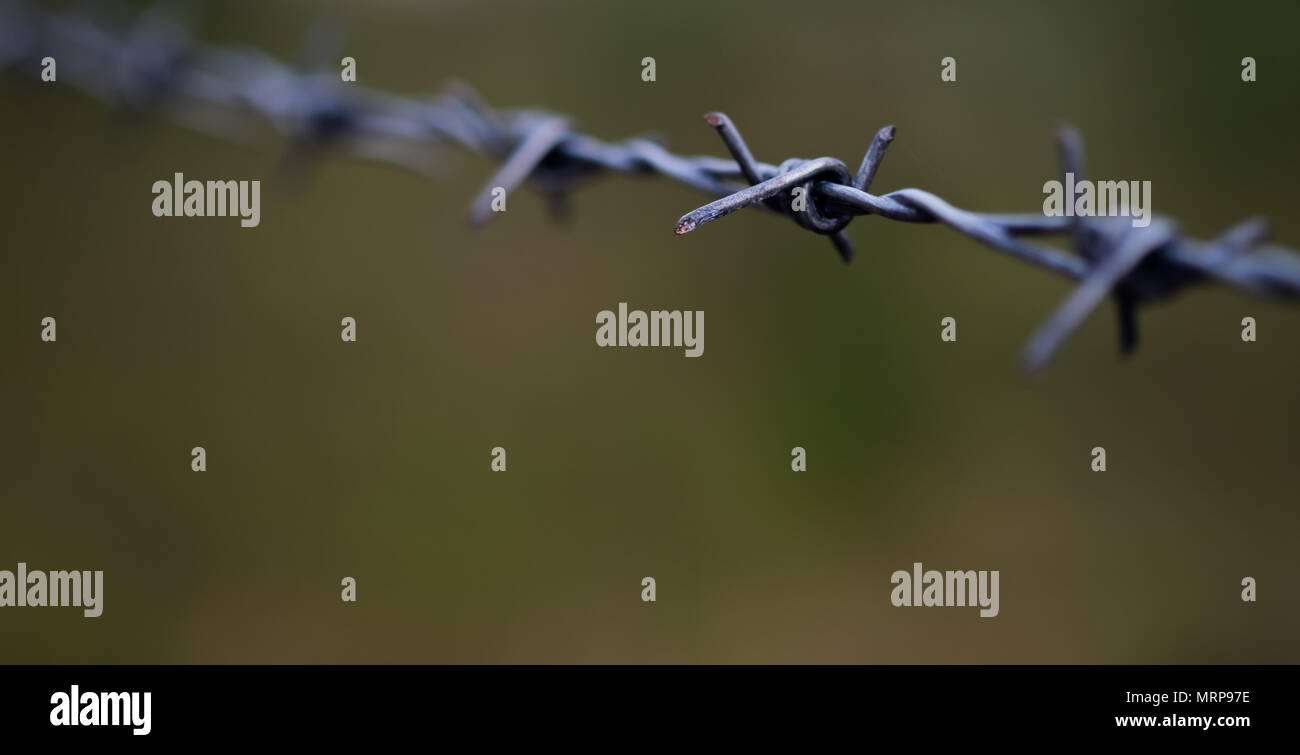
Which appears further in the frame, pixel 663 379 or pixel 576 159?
pixel 663 379

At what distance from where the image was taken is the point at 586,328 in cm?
295

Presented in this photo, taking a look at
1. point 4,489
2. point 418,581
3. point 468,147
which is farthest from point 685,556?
point 4,489

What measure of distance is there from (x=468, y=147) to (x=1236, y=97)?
3074 millimetres

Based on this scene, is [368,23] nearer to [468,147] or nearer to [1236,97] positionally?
[468,147]

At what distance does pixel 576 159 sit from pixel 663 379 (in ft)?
5.99

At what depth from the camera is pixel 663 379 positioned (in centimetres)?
292

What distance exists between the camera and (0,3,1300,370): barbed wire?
29.0 inches

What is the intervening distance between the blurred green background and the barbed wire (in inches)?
36.4

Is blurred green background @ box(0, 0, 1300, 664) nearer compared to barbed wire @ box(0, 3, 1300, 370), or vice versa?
barbed wire @ box(0, 3, 1300, 370)

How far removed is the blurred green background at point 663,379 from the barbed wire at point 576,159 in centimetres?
92

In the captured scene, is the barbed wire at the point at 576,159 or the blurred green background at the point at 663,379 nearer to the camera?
the barbed wire at the point at 576,159

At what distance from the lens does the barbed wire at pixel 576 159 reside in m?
0.74

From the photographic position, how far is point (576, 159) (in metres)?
1.12

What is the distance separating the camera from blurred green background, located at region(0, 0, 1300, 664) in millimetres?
2693
